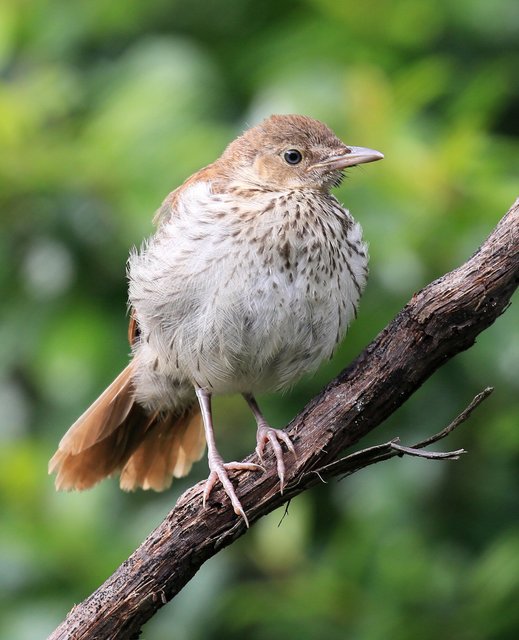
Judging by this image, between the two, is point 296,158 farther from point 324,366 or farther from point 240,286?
point 324,366

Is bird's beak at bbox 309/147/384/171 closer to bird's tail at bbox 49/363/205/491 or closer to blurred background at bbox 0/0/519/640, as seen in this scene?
blurred background at bbox 0/0/519/640

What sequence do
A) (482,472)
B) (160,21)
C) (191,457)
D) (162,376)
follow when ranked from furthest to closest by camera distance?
(160,21), (482,472), (191,457), (162,376)

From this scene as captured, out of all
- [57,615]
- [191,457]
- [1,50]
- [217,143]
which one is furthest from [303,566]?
[1,50]

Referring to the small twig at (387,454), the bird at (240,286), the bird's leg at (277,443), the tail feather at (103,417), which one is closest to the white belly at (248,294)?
the bird at (240,286)

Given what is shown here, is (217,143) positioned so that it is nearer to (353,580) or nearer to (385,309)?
(385,309)

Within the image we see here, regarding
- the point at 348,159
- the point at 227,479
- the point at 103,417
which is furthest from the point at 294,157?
the point at 227,479

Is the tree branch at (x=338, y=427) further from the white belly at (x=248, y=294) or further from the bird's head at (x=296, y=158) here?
the bird's head at (x=296, y=158)

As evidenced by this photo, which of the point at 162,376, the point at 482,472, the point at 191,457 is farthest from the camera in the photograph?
the point at 482,472
